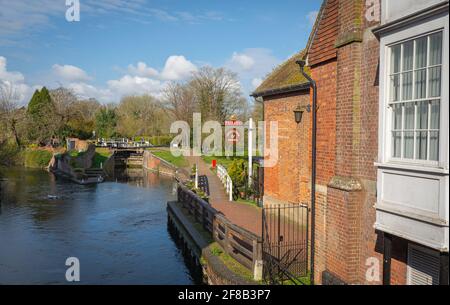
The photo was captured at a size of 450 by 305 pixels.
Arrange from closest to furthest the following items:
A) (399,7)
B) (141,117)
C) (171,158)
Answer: (399,7)
(171,158)
(141,117)

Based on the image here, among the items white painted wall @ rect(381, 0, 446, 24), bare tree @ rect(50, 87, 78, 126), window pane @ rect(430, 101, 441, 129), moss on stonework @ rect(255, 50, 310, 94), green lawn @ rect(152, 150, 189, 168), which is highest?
bare tree @ rect(50, 87, 78, 126)

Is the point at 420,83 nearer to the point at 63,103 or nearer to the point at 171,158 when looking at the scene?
the point at 171,158

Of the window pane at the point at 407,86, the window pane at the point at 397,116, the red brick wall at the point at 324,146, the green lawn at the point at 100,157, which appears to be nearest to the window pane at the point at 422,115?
the window pane at the point at 407,86

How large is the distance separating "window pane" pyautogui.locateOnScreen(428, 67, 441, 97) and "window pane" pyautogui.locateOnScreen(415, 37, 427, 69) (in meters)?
0.18

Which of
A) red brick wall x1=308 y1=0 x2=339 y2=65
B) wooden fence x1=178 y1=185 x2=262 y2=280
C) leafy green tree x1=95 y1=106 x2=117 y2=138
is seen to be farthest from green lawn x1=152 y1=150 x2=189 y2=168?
red brick wall x1=308 y1=0 x2=339 y2=65

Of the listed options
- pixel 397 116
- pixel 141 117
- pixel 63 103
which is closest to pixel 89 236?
pixel 397 116

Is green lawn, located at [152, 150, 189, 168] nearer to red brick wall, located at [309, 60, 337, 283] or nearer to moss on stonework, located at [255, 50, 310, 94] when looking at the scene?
moss on stonework, located at [255, 50, 310, 94]

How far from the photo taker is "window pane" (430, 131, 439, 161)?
5.42m

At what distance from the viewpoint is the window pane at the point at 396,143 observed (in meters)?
6.07

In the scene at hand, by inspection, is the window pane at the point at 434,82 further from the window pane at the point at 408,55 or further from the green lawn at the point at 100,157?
the green lawn at the point at 100,157

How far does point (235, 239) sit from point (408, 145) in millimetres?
5689

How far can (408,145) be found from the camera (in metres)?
5.92

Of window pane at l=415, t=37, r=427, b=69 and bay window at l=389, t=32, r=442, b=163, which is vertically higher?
window pane at l=415, t=37, r=427, b=69
